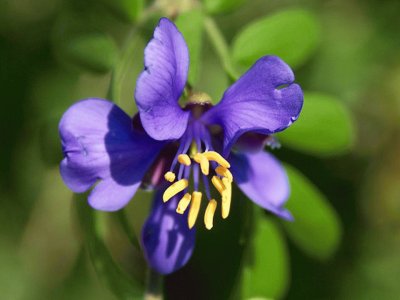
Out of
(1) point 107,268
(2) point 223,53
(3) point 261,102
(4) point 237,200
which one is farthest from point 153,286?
(4) point 237,200

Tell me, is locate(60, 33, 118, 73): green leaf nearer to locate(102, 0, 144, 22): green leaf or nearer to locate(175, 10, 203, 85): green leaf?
locate(102, 0, 144, 22): green leaf

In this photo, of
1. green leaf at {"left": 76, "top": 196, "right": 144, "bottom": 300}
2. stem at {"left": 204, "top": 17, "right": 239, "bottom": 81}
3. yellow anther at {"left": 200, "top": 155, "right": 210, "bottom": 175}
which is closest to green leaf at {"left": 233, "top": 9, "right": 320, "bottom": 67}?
stem at {"left": 204, "top": 17, "right": 239, "bottom": 81}

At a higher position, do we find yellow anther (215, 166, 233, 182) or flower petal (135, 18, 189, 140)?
flower petal (135, 18, 189, 140)

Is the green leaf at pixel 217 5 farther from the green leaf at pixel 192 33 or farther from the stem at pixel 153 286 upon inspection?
the stem at pixel 153 286

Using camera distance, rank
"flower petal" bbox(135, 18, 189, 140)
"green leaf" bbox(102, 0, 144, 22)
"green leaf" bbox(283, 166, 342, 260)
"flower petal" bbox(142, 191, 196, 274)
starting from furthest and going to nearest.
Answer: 1. "green leaf" bbox(283, 166, 342, 260)
2. "green leaf" bbox(102, 0, 144, 22)
3. "flower petal" bbox(142, 191, 196, 274)
4. "flower petal" bbox(135, 18, 189, 140)

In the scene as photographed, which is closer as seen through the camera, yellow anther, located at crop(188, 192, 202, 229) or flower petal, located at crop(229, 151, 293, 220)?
yellow anther, located at crop(188, 192, 202, 229)

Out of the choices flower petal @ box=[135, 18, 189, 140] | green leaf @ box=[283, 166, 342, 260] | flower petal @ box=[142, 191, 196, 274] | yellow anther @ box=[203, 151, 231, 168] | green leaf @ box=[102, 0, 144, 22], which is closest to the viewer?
flower petal @ box=[135, 18, 189, 140]

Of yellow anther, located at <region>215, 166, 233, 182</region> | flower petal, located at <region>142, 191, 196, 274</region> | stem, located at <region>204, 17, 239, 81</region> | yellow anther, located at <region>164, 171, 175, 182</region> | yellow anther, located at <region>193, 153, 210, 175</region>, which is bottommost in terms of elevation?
flower petal, located at <region>142, 191, 196, 274</region>

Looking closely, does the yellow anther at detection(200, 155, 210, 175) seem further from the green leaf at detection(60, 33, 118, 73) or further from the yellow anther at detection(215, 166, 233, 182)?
the green leaf at detection(60, 33, 118, 73)
